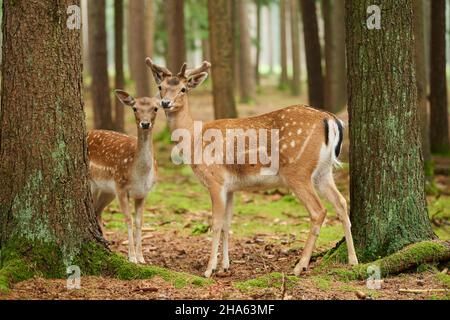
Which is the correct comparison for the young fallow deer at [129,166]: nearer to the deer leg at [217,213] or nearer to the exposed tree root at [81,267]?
the deer leg at [217,213]

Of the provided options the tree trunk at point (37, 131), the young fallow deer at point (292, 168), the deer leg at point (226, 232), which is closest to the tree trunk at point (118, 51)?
the young fallow deer at point (292, 168)

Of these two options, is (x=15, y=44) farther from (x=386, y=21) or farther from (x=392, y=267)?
(x=392, y=267)

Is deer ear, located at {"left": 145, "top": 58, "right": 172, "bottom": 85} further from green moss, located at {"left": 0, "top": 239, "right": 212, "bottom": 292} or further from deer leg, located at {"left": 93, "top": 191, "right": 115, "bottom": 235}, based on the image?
green moss, located at {"left": 0, "top": 239, "right": 212, "bottom": 292}

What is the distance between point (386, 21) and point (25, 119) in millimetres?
3498

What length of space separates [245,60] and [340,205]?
20.0 meters

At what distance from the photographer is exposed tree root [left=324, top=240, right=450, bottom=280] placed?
7.14 meters

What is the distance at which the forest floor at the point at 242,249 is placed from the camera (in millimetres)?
6492

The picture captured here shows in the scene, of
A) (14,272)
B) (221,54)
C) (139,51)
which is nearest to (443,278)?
(14,272)

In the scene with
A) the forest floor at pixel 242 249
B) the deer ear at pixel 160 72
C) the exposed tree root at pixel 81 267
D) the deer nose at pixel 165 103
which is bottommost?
the forest floor at pixel 242 249

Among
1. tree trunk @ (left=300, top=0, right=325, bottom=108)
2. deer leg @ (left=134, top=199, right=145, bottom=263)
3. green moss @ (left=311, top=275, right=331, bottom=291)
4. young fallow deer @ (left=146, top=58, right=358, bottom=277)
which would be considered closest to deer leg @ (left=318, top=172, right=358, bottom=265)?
young fallow deer @ (left=146, top=58, right=358, bottom=277)

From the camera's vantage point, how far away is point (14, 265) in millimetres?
6535

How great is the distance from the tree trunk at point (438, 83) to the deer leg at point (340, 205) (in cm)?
734

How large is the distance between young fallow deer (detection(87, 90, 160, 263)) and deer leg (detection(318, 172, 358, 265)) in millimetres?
2056
